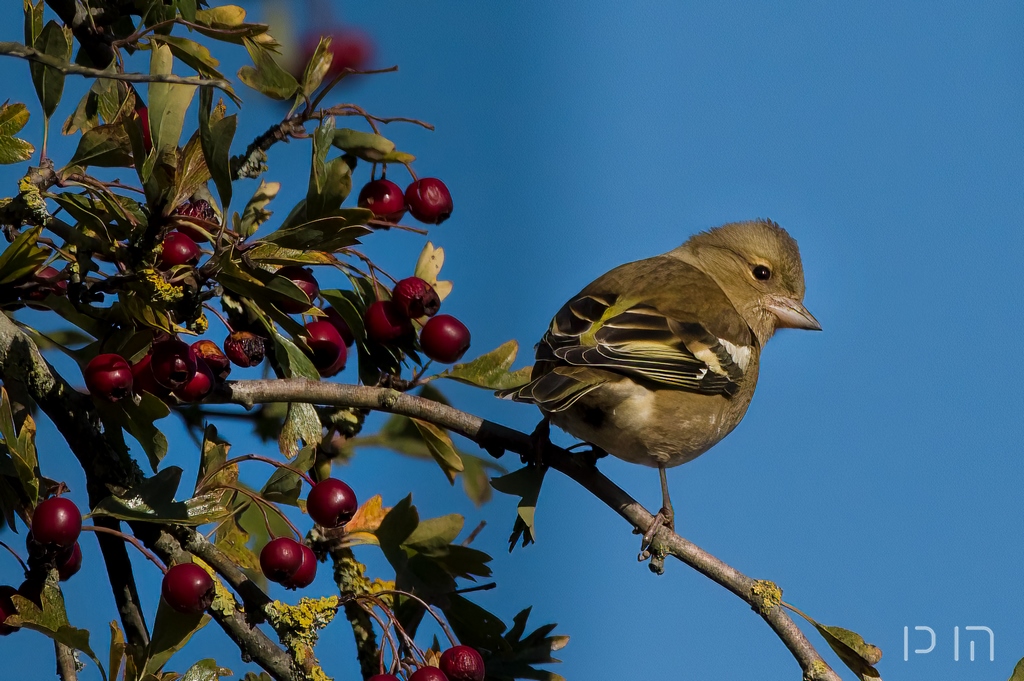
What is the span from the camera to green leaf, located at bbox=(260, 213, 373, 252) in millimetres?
1775

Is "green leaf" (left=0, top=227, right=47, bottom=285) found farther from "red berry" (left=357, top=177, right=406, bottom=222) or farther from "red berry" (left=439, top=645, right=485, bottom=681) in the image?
"red berry" (left=439, top=645, right=485, bottom=681)

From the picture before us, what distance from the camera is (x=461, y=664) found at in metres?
1.86

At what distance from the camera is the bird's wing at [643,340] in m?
2.74

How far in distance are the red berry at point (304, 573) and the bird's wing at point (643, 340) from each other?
637 millimetres

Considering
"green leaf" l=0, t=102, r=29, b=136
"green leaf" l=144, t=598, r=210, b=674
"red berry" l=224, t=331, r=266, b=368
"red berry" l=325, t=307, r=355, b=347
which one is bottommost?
"green leaf" l=144, t=598, r=210, b=674

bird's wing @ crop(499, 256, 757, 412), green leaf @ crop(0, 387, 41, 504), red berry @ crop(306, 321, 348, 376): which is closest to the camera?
green leaf @ crop(0, 387, 41, 504)

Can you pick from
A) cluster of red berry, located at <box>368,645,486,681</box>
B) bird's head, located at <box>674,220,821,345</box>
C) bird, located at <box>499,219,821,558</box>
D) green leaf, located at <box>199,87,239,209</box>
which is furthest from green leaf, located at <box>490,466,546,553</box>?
bird's head, located at <box>674,220,821,345</box>

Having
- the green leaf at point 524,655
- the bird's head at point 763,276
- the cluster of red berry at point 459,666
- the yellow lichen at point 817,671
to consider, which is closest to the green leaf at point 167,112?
the cluster of red berry at point 459,666

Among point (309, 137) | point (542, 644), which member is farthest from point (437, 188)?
point (542, 644)

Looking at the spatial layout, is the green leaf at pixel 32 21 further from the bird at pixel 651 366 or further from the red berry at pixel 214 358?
the bird at pixel 651 366

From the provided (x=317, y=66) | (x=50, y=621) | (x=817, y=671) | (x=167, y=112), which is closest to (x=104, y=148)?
(x=167, y=112)

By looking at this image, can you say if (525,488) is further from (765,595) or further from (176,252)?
(176,252)

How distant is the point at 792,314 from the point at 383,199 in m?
2.31

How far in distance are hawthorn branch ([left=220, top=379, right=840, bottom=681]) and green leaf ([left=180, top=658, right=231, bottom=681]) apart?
463 millimetres
